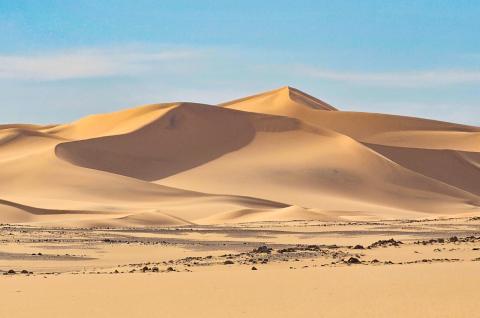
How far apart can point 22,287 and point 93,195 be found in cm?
4832

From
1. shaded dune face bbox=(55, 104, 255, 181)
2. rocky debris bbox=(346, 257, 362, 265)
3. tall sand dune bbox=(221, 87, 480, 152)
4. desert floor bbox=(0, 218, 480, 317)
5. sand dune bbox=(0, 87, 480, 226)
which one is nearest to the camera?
desert floor bbox=(0, 218, 480, 317)

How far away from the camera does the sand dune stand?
59.5 m

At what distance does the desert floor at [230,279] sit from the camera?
45.1 feet

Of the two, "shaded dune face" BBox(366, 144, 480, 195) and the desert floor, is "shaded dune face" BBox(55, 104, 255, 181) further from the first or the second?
the desert floor

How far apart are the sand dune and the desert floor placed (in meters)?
19.2

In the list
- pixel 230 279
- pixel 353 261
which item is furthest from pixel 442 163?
pixel 230 279

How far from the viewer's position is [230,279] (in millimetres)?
17906

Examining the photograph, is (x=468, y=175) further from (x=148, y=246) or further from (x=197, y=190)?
(x=148, y=246)

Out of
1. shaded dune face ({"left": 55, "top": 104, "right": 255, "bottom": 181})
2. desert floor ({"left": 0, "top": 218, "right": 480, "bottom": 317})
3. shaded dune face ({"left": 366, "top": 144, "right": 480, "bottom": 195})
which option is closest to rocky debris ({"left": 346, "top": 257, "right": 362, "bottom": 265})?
desert floor ({"left": 0, "top": 218, "right": 480, "bottom": 317})

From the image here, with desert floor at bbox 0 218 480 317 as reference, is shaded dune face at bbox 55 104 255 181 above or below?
above

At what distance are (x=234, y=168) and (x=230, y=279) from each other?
210 ft

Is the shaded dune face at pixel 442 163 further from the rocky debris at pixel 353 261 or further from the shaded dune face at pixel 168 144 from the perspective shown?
the rocky debris at pixel 353 261

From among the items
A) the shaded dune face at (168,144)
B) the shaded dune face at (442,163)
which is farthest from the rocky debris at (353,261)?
the shaded dune face at (442,163)

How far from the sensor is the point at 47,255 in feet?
83.9
